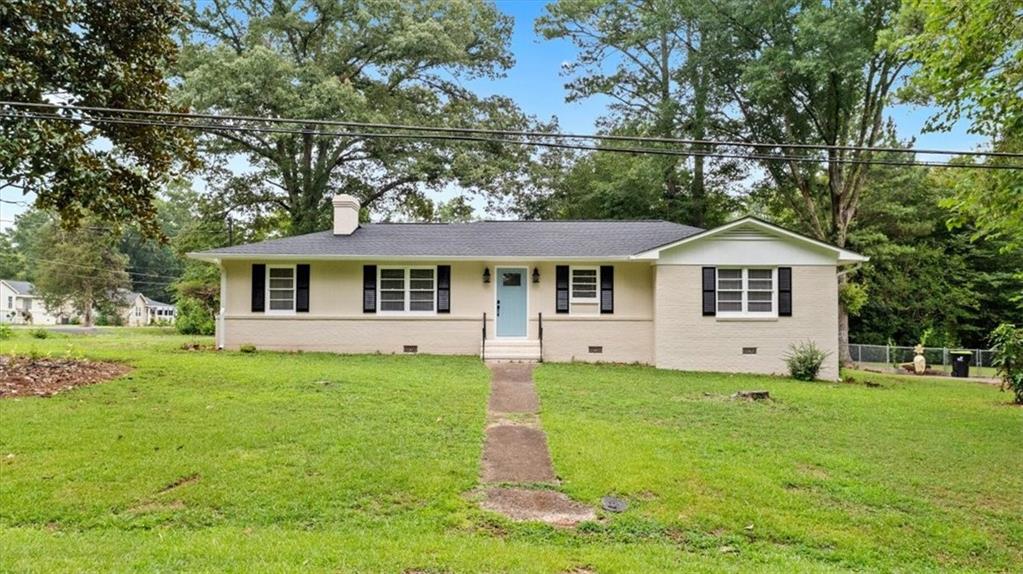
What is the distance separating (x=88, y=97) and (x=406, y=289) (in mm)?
7950

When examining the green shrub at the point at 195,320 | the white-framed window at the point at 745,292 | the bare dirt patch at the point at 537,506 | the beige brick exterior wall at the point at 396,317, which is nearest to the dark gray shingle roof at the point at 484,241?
the beige brick exterior wall at the point at 396,317

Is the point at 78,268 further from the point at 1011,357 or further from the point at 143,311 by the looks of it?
the point at 1011,357

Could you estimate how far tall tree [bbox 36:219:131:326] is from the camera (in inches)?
1551

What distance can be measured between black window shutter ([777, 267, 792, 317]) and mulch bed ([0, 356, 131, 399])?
47.9 ft

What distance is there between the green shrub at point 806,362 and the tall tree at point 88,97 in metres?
14.7

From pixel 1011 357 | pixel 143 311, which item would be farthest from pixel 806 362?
pixel 143 311

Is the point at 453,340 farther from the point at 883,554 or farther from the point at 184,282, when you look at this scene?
the point at 184,282

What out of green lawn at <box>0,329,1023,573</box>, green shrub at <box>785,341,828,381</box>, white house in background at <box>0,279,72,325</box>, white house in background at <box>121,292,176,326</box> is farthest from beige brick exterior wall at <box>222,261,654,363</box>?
white house in background at <box>0,279,72,325</box>

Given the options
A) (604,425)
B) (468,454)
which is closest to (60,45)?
(468,454)

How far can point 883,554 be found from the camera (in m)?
4.19

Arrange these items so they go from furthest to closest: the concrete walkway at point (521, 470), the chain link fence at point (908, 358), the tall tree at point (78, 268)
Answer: the tall tree at point (78, 268) < the chain link fence at point (908, 358) < the concrete walkway at point (521, 470)

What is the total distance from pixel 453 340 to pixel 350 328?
2855 millimetres

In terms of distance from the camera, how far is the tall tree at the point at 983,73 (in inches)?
309

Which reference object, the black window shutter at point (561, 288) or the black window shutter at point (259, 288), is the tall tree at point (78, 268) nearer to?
the black window shutter at point (259, 288)
